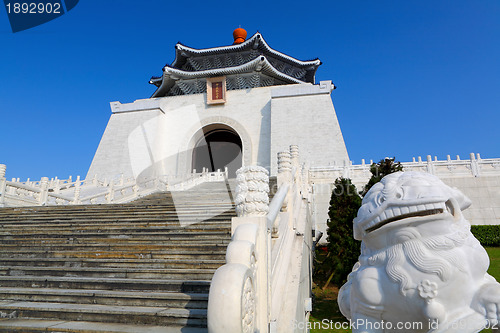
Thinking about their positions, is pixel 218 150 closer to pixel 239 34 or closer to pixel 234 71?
pixel 234 71

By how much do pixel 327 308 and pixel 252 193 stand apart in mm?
4919

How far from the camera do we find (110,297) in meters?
3.42

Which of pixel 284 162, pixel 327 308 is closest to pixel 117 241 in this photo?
pixel 284 162

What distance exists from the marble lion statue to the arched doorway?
66.2ft

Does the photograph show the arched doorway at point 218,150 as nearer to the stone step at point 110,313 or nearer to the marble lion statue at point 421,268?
the stone step at point 110,313

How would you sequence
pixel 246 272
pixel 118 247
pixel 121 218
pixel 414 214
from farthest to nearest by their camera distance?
1. pixel 121 218
2. pixel 118 247
3. pixel 246 272
4. pixel 414 214

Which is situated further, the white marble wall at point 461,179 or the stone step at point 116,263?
the white marble wall at point 461,179

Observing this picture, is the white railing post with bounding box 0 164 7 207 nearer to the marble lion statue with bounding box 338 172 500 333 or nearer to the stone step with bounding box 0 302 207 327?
the stone step with bounding box 0 302 207 327

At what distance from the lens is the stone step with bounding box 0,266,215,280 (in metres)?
3.80

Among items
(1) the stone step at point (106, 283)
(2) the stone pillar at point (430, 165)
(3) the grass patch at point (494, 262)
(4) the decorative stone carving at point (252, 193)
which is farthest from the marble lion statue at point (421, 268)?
(2) the stone pillar at point (430, 165)

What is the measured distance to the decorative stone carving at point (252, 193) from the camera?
2648mm

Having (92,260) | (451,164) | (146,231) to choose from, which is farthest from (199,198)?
(451,164)

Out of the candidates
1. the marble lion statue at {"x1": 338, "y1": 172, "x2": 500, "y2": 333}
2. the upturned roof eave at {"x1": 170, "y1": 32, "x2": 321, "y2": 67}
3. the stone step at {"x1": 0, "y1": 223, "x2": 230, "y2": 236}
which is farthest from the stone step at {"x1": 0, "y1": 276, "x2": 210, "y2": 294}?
the upturned roof eave at {"x1": 170, "y1": 32, "x2": 321, "y2": 67}

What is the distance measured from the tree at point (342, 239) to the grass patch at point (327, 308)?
0.25 meters
